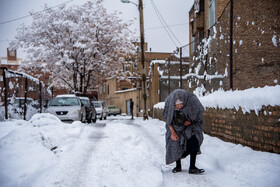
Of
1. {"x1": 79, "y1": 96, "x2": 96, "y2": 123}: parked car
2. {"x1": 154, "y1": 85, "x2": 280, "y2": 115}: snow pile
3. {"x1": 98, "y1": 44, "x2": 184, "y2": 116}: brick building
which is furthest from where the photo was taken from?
{"x1": 98, "y1": 44, "x2": 184, "y2": 116}: brick building

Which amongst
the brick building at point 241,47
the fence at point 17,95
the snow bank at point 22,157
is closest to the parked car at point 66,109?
the fence at point 17,95

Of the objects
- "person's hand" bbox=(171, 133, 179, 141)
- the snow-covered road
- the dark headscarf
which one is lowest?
the snow-covered road

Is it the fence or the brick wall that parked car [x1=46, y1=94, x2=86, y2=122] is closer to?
the fence

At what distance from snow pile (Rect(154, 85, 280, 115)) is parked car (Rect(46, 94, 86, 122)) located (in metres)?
8.24

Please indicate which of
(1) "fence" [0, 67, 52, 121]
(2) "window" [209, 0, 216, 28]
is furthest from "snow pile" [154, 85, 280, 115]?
(2) "window" [209, 0, 216, 28]

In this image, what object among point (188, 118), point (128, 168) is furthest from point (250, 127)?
point (128, 168)

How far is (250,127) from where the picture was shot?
18.6ft

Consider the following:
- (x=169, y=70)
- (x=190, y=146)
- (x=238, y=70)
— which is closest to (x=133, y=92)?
(x=169, y=70)

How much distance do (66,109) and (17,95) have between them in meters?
3.72

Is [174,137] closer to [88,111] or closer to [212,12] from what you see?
[212,12]

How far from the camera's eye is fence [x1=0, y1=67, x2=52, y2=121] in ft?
30.9

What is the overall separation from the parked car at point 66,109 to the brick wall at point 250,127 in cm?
826

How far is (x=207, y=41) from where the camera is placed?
8.86 m

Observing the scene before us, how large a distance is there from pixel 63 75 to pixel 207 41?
878 inches
